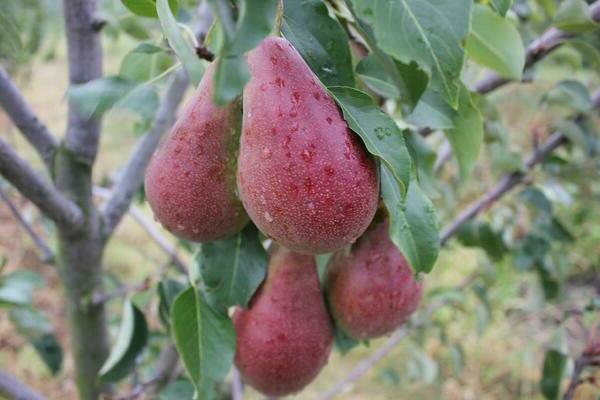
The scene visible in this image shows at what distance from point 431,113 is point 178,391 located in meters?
0.45

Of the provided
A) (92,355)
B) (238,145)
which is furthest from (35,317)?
(238,145)

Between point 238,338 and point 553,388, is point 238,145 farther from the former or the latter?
point 553,388

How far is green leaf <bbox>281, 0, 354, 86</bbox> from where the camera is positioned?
47 cm

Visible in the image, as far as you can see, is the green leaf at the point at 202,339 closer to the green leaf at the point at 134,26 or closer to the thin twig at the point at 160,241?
the thin twig at the point at 160,241

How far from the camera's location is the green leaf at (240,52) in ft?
0.91

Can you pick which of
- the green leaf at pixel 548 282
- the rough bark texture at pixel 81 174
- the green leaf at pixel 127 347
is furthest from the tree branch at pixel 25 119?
the green leaf at pixel 548 282

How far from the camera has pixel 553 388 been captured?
0.77 m

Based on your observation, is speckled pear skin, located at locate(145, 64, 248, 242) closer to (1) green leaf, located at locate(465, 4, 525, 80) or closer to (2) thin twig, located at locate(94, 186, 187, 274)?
(1) green leaf, located at locate(465, 4, 525, 80)

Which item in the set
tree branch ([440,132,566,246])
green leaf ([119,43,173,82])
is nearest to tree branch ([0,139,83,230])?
green leaf ([119,43,173,82])

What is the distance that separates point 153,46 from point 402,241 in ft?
1.05

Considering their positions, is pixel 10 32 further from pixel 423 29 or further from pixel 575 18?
pixel 575 18

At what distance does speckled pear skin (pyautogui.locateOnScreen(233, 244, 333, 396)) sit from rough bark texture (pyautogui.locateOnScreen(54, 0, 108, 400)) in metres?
0.30

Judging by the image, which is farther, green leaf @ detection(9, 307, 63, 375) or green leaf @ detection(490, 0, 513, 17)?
green leaf @ detection(9, 307, 63, 375)

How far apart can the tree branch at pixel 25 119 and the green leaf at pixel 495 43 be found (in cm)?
48
